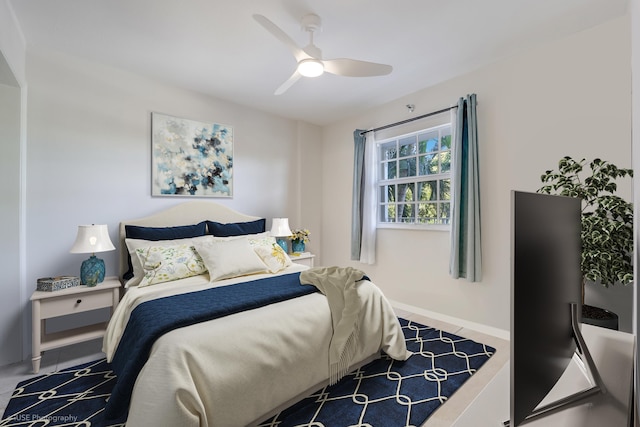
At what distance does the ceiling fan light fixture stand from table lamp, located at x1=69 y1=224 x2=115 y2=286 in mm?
2057

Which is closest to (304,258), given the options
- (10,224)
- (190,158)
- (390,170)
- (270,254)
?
(270,254)

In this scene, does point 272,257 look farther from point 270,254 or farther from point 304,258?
point 304,258

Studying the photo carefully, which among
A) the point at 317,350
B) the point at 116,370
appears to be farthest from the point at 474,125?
the point at 116,370

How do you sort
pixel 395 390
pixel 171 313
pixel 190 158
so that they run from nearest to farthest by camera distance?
1. pixel 171 313
2. pixel 395 390
3. pixel 190 158

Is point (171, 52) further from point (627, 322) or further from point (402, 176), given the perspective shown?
point (627, 322)

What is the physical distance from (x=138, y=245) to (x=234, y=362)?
5.57 feet

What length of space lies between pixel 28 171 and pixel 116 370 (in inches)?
76.2

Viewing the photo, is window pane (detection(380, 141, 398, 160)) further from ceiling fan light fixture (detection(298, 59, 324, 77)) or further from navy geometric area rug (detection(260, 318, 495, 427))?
navy geometric area rug (detection(260, 318, 495, 427))

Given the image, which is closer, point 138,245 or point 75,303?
point 75,303

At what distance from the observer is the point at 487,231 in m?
2.80

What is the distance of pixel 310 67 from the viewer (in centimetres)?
210

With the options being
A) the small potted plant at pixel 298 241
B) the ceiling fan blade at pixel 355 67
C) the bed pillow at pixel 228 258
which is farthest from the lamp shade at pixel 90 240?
the ceiling fan blade at pixel 355 67

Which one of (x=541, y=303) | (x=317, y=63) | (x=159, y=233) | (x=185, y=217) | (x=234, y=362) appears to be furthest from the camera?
(x=185, y=217)

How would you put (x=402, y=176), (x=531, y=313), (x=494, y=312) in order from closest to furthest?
(x=531, y=313) → (x=494, y=312) → (x=402, y=176)
